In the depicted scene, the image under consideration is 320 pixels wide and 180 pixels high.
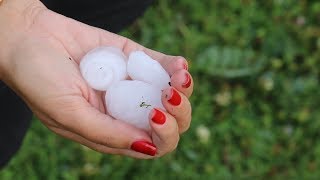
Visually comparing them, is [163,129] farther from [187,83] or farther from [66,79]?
[66,79]

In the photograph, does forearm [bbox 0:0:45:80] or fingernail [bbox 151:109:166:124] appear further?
forearm [bbox 0:0:45:80]

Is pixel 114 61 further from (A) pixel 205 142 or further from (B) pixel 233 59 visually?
(B) pixel 233 59

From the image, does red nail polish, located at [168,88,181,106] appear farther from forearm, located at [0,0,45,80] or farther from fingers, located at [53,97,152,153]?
forearm, located at [0,0,45,80]

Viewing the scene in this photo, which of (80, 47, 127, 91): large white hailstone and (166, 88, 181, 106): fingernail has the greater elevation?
(166, 88, 181, 106): fingernail

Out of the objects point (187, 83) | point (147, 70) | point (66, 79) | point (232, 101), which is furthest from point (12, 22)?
point (232, 101)

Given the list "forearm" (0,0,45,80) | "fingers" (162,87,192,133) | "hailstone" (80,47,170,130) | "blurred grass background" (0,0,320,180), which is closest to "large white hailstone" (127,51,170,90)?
"hailstone" (80,47,170,130)

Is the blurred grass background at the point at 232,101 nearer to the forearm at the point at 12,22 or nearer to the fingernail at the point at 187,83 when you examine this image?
the forearm at the point at 12,22
